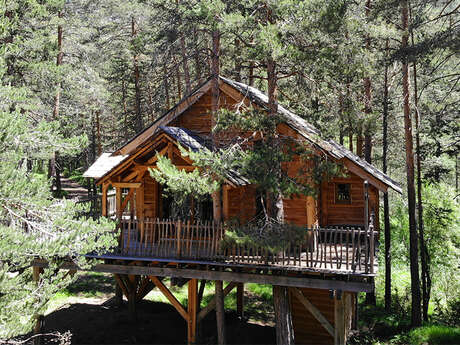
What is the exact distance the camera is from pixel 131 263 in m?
13.9

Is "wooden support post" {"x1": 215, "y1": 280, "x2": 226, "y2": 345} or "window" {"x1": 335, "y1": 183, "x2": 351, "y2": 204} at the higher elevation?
"window" {"x1": 335, "y1": 183, "x2": 351, "y2": 204}

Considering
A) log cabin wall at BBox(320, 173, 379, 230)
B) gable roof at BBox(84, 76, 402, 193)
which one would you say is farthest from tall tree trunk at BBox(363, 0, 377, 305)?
log cabin wall at BBox(320, 173, 379, 230)

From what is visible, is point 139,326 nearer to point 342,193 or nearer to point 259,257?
point 259,257

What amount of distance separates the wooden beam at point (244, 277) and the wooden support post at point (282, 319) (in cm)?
58

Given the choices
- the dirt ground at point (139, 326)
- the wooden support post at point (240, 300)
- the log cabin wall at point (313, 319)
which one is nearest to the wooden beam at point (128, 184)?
the dirt ground at point (139, 326)

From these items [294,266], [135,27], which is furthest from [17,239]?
[135,27]

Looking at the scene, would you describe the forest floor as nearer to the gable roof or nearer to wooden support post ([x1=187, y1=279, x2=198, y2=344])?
wooden support post ([x1=187, y1=279, x2=198, y2=344])

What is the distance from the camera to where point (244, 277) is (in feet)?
41.2

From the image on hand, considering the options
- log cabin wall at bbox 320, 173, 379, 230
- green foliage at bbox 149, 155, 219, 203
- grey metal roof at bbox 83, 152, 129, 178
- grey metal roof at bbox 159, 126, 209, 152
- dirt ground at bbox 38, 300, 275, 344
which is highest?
grey metal roof at bbox 159, 126, 209, 152

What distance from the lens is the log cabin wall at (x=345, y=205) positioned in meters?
16.5

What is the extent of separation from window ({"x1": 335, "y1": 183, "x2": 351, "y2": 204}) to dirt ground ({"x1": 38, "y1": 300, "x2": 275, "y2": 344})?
6.10m

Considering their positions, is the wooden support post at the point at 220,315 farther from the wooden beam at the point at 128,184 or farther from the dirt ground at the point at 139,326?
the wooden beam at the point at 128,184

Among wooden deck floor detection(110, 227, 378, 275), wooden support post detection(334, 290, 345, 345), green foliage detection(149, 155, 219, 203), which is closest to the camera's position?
green foliage detection(149, 155, 219, 203)

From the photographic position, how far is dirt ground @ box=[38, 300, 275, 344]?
15570mm
